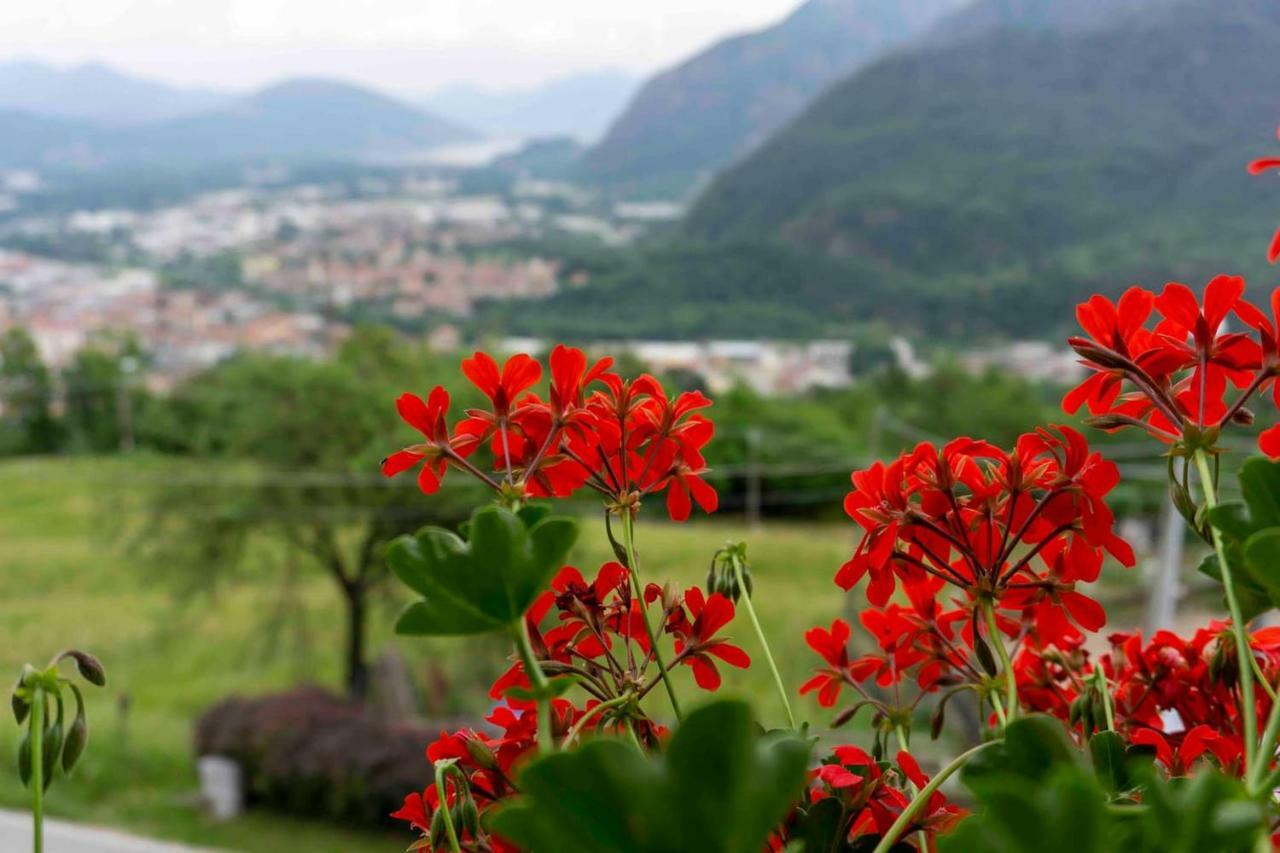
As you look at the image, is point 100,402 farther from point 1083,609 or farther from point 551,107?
point 551,107

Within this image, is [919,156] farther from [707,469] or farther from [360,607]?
[707,469]

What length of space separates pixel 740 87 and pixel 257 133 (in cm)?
2987

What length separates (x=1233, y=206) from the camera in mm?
21062

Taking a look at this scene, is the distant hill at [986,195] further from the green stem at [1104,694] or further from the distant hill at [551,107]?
the distant hill at [551,107]

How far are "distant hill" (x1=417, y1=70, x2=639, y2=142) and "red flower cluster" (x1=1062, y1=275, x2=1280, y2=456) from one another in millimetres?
56131

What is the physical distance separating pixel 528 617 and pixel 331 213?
1435 inches

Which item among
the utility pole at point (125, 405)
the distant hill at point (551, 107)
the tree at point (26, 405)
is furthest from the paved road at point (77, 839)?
the distant hill at point (551, 107)

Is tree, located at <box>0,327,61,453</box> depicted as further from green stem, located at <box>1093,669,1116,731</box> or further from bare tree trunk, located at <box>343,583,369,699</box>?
green stem, located at <box>1093,669,1116,731</box>

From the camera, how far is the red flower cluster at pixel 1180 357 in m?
0.30

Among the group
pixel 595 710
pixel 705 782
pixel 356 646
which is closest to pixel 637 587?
pixel 595 710

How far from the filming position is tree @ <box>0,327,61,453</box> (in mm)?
16953

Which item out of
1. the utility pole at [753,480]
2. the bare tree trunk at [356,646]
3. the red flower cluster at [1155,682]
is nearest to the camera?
the red flower cluster at [1155,682]

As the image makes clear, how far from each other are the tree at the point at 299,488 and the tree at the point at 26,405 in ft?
34.2

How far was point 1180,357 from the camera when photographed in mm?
306
